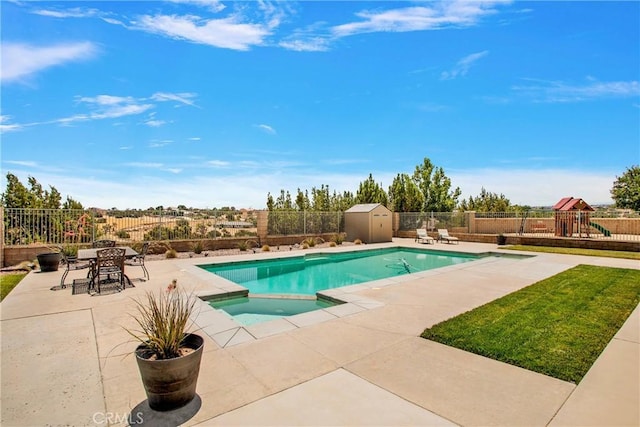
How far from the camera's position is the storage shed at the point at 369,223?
1908 cm

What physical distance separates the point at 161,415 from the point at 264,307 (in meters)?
4.40

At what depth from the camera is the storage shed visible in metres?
19.1

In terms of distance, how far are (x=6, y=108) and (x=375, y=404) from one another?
1262cm

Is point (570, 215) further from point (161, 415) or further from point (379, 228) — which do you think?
point (161, 415)

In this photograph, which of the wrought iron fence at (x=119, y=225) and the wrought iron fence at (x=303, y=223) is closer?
the wrought iron fence at (x=119, y=225)

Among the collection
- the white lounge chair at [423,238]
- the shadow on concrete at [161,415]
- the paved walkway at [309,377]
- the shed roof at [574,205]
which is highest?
the shed roof at [574,205]

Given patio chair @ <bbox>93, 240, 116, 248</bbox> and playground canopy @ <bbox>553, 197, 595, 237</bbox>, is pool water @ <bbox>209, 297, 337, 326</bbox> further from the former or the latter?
playground canopy @ <bbox>553, 197, 595, 237</bbox>

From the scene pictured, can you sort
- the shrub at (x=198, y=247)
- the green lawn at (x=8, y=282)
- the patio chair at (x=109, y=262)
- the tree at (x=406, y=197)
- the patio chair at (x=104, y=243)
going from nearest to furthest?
the patio chair at (x=109, y=262) → the green lawn at (x=8, y=282) → the patio chair at (x=104, y=243) → the shrub at (x=198, y=247) → the tree at (x=406, y=197)

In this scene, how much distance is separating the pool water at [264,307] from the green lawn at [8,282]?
15.5 ft

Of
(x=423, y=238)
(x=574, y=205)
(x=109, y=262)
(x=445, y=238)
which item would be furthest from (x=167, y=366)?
(x=574, y=205)

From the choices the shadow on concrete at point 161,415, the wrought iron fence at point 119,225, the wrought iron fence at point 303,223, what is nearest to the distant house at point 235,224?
the wrought iron fence at point 119,225

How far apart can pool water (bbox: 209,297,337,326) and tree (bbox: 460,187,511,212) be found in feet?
84.7

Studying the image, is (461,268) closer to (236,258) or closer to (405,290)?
(405,290)

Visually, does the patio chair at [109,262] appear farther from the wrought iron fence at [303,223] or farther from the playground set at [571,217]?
the playground set at [571,217]
